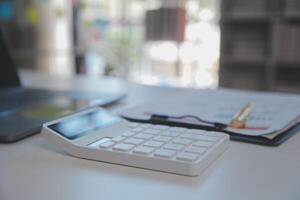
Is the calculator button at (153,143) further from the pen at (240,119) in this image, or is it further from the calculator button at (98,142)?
the pen at (240,119)

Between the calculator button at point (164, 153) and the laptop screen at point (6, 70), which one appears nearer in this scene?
the calculator button at point (164, 153)

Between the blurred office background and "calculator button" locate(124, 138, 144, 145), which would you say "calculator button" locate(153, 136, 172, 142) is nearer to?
"calculator button" locate(124, 138, 144, 145)

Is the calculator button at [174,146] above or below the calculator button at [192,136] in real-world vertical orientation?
below

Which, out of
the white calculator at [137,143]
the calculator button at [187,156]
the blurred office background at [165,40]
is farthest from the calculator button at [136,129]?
the blurred office background at [165,40]

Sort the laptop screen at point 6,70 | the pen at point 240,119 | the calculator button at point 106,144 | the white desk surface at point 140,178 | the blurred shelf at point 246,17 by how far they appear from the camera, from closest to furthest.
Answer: the white desk surface at point 140,178 < the calculator button at point 106,144 < the pen at point 240,119 < the laptop screen at point 6,70 < the blurred shelf at point 246,17

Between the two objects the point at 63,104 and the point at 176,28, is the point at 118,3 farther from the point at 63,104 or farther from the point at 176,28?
the point at 63,104

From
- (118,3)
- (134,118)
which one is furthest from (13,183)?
(118,3)

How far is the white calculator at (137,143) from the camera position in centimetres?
45

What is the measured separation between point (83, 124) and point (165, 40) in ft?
8.44

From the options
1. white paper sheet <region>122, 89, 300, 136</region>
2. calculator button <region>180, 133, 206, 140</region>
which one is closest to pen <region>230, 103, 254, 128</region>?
white paper sheet <region>122, 89, 300, 136</region>

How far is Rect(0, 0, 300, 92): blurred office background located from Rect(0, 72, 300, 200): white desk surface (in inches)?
41.2

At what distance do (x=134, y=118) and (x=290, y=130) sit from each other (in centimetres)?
24

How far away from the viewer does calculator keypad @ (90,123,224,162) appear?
17.9 inches

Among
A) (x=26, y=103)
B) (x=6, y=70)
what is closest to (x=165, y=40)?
(x=6, y=70)
